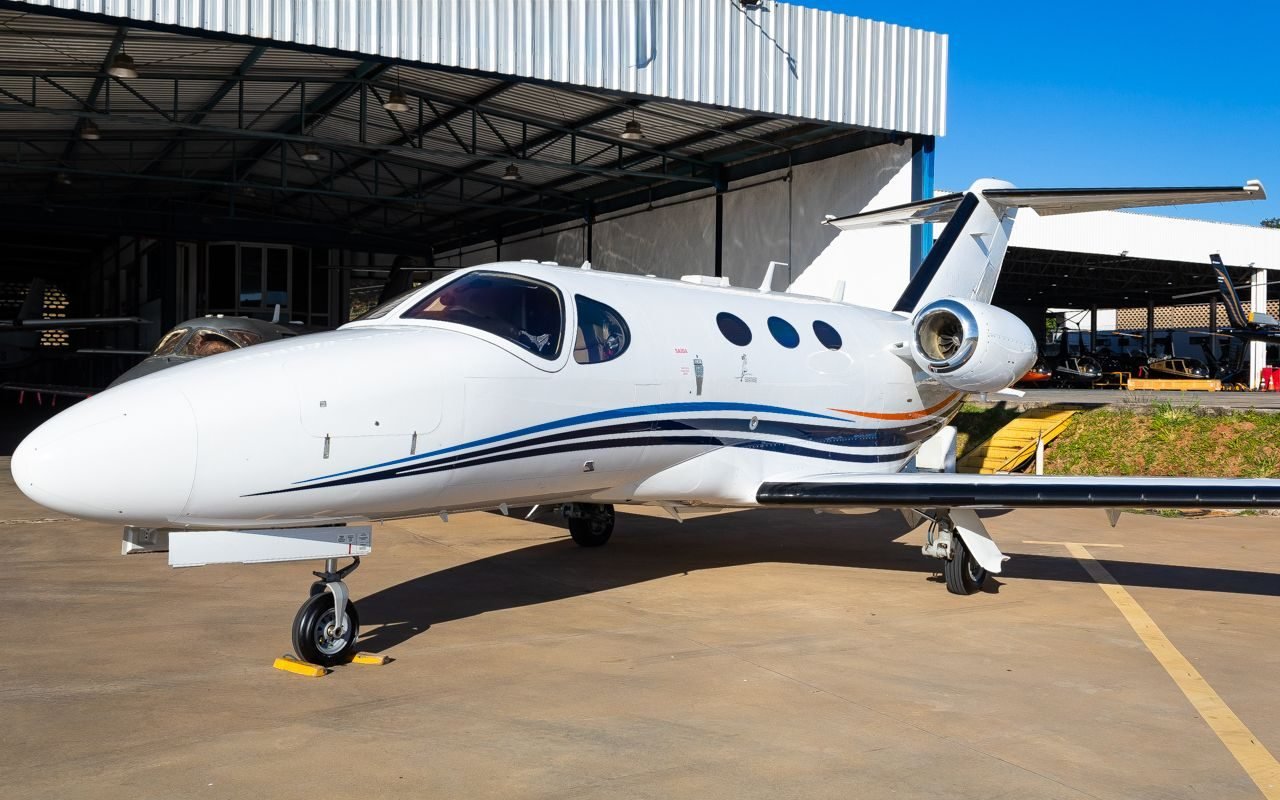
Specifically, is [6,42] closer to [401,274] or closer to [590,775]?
[401,274]

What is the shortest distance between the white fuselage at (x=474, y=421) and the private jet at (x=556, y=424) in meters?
0.01

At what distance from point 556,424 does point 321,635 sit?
2.06 metres

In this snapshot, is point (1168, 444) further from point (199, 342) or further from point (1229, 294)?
point (1229, 294)

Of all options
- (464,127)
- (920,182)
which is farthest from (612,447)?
(464,127)

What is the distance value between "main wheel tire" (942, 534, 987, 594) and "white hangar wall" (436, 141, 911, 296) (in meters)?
10.8

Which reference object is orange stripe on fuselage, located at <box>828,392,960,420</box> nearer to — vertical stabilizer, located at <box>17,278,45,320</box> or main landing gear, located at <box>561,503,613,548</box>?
main landing gear, located at <box>561,503,613,548</box>

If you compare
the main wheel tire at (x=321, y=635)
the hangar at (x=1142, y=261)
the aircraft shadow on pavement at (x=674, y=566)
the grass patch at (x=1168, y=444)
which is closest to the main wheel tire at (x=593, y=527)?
the aircraft shadow on pavement at (x=674, y=566)

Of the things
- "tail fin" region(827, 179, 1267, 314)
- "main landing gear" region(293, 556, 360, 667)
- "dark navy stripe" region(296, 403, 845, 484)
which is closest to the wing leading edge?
"dark navy stripe" region(296, 403, 845, 484)

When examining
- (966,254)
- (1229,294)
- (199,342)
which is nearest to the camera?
(966,254)

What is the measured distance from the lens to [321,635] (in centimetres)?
641

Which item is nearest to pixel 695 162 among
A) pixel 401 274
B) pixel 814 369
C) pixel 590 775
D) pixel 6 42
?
pixel 401 274

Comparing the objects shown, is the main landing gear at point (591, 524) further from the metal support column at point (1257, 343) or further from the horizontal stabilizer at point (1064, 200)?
the metal support column at point (1257, 343)

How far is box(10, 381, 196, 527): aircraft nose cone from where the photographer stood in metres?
5.51

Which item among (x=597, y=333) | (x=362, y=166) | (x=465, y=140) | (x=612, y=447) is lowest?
(x=612, y=447)
